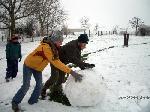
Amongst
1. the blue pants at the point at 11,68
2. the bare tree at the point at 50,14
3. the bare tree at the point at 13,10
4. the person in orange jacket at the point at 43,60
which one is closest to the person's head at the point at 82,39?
the person in orange jacket at the point at 43,60

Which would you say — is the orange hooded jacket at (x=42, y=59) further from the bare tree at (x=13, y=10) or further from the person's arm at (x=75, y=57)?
the bare tree at (x=13, y=10)

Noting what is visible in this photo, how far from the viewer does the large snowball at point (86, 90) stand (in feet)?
18.5

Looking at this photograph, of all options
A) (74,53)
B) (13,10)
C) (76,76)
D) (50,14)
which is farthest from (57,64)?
(50,14)

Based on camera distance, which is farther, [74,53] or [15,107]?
[74,53]

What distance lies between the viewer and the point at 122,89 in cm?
726

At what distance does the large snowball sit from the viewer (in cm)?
565

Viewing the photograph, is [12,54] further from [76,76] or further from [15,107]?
[76,76]

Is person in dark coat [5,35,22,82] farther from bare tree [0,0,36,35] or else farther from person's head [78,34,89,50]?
bare tree [0,0,36,35]

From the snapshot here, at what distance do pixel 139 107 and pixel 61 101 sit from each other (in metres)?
1.78

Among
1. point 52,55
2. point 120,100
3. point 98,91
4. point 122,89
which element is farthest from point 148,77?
point 52,55

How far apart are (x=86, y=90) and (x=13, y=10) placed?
90.2ft

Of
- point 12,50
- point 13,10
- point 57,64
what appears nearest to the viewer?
point 57,64

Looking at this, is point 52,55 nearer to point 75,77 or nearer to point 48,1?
point 75,77

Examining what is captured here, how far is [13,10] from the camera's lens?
103ft
